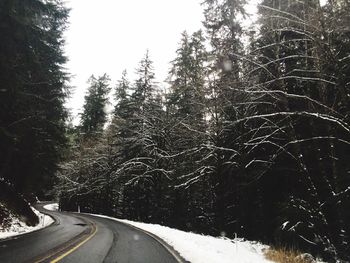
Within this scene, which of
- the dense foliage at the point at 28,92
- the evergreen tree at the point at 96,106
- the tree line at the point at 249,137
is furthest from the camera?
the evergreen tree at the point at 96,106

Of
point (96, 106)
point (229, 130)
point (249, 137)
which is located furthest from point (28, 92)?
point (96, 106)

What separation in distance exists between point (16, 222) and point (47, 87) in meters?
9.38

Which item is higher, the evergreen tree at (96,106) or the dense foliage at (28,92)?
the evergreen tree at (96,106)

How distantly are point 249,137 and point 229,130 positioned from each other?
244 cm

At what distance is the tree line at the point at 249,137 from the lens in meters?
8.43

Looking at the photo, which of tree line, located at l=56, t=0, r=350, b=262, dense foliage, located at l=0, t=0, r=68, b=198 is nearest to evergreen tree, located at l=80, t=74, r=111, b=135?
tree line, located at l=56, t=0, r=350, b=262

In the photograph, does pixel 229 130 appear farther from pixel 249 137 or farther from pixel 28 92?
pixel 28 92

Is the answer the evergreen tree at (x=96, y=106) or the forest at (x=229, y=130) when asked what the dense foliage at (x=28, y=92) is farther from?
the evergreen tree at (x=96, y=106)

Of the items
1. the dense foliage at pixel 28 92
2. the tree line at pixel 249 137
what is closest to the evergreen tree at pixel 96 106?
the tree line at pixel 249 137

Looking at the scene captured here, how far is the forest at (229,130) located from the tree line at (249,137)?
8 cm

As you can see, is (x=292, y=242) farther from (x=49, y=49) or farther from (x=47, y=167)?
(x=47, y=167)

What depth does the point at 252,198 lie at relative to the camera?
1883cm

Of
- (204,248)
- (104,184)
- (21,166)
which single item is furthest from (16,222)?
(104,184)

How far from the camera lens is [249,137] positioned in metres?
17.2
